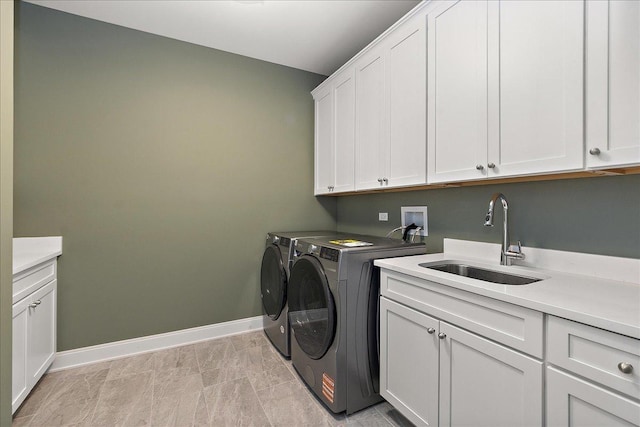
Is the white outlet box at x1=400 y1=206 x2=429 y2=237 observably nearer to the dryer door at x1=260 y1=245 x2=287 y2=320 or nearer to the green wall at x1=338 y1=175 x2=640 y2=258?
the green wall at x1=338 y1=175 x2=640 y2=258

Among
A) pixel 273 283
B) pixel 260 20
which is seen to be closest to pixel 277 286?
pixel 273 283

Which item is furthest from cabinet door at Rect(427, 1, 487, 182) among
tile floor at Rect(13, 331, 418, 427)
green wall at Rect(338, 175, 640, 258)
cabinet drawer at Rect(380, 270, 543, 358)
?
tile floor at Rect(13, 331, 418, 427)

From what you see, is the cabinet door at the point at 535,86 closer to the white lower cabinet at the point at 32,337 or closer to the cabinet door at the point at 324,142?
the cabinet door at the point at 324,142

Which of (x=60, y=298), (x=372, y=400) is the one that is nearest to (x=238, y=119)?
(x=60, y=298)

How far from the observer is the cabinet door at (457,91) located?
1.39m

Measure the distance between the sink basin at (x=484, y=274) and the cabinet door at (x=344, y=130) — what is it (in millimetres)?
964

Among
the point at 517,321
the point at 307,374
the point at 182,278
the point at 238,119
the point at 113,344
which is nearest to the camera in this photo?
the point at 517,321

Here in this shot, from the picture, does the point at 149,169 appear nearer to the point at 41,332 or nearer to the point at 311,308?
the point at 41,332

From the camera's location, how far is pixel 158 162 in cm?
235

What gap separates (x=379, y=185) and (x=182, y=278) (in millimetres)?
1800

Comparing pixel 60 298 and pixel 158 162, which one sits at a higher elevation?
pixel 158 162

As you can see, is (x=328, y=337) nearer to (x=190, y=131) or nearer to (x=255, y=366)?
(x=255, y=366)

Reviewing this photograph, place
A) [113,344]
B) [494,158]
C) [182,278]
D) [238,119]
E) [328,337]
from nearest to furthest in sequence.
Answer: [494,158] < [328,337] < [113,344] < [182,278] < [238,119]

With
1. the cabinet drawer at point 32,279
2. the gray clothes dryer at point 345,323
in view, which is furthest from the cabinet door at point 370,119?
the cabinet drawer at point 32,279
